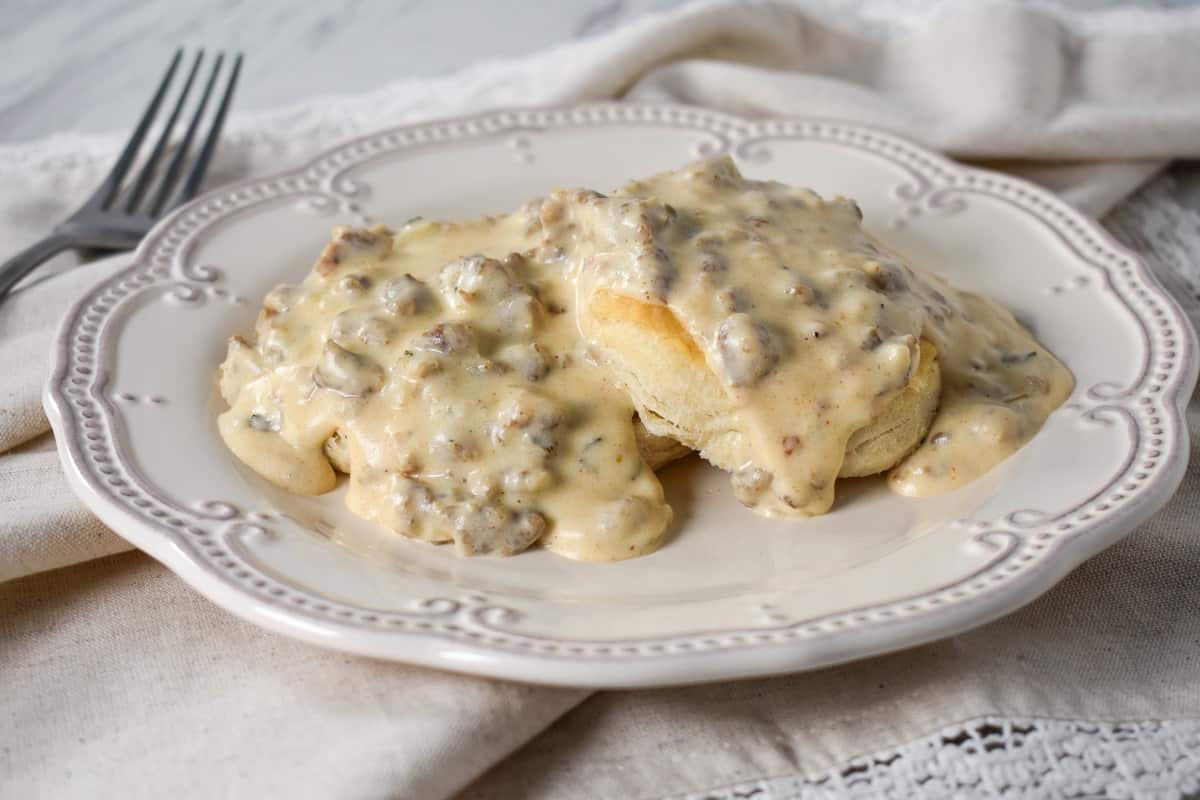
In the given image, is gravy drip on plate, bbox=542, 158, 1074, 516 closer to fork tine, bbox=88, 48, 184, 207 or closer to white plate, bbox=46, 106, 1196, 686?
white plate, bbox=46, 106, 1196, 686

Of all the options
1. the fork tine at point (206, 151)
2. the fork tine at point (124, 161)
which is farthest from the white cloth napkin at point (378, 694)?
the fork tine at point (206, 151)

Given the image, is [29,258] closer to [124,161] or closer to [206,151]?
[124,161]

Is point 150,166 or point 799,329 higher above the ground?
point 799,329

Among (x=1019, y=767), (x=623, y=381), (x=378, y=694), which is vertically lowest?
(x=1019, y=767)

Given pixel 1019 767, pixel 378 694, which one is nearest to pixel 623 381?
pixel 378 694

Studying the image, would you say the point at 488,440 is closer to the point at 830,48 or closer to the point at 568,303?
the point at 568,303

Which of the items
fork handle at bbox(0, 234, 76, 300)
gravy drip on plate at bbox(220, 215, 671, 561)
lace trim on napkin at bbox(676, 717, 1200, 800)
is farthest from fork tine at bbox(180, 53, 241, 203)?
lace trim on napkin at bbox(676, 717, 1200, 800)
